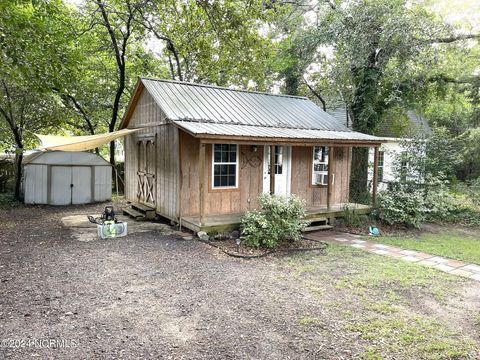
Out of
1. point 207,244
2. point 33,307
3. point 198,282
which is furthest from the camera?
point 207,244

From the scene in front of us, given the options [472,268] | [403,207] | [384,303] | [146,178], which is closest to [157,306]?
[384,303]

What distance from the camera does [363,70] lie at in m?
12.8

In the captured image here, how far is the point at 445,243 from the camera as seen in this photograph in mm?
8258

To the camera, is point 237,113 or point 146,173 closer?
point 237,113

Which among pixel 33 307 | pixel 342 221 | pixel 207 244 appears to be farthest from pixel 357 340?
pixel 342 221

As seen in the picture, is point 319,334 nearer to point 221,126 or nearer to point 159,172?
point 221,126

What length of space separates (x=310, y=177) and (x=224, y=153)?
3043 millimetres

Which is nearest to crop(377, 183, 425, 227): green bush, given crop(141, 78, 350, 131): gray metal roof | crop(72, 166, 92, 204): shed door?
crop(141, 78, 350, 131): gray metal roof

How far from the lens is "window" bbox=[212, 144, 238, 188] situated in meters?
8.90

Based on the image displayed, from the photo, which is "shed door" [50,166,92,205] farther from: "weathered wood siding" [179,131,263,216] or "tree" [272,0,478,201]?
"tree" [272,0,478,201]

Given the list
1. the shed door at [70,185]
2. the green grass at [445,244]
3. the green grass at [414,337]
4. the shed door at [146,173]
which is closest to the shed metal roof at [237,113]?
the shed door at [146,173]

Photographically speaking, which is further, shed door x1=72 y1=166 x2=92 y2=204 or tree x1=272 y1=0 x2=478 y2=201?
shed door x1=72 y1=166 x2=92 y2=204

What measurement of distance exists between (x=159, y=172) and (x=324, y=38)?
25.0 ft

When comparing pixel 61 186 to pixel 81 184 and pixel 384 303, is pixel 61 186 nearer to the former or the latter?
pixel 81 184
